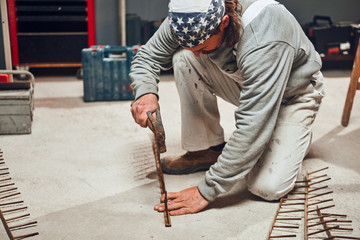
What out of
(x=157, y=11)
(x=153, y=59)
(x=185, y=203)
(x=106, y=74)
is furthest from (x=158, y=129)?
(x=157, y=11)

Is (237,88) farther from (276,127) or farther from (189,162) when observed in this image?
(189,162)

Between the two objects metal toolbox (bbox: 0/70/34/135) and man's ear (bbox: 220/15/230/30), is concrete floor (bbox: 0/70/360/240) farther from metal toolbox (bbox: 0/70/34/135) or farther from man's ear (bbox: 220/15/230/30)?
man's ear (bbox: 220/15/230/30)

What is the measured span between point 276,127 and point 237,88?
0.26 meters

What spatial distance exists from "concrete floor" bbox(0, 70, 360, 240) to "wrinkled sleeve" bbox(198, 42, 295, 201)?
0.20 meters

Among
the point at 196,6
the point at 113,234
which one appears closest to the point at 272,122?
the point at 196,6

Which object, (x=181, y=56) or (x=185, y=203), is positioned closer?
(x=185, y=203)

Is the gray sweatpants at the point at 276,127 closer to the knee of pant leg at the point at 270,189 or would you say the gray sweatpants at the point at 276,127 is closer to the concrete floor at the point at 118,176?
the knee of pant leg at the point at 270,189

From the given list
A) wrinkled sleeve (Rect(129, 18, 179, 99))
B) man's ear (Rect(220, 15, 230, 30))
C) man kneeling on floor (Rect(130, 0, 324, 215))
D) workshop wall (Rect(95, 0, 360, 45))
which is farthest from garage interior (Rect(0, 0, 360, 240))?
workshop wall (Rect(95, 0, 360, 45))

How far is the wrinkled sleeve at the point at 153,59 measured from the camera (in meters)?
1.82

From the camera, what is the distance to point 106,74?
3109 mm

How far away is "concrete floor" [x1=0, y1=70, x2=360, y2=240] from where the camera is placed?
5.17ft

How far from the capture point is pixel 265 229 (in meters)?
1.58

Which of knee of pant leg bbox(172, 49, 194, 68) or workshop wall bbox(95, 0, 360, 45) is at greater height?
workshop wall bbox(95, 0, 360, 45)

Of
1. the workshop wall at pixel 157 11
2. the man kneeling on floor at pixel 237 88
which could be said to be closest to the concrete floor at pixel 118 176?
the man kneeling on floor at pixel 237 88
